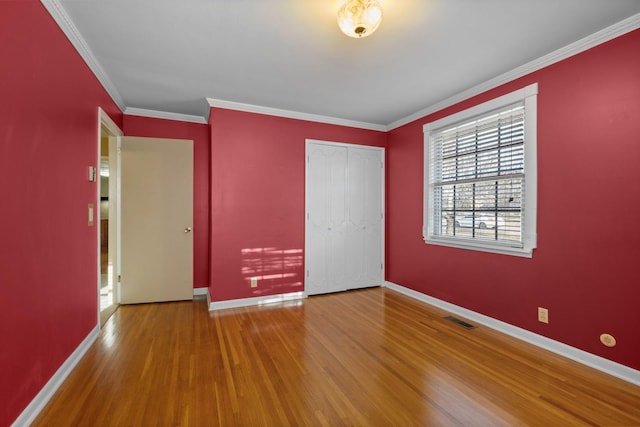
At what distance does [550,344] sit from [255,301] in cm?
326

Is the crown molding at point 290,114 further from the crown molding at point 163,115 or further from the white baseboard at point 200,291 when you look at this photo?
the white baseboard at point 200,291

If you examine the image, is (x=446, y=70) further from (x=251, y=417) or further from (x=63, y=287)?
(x=63, y=287)

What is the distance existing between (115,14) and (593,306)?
4337mm

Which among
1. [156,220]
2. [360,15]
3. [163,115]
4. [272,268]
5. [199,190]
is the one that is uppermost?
[163,115]

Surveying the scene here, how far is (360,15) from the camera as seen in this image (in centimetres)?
187

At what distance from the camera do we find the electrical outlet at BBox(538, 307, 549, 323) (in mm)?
2721

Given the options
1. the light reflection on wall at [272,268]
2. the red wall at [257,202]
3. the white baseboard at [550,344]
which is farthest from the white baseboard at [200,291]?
the white baseboard at [550,344]

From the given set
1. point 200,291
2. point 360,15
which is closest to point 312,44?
point 360,15

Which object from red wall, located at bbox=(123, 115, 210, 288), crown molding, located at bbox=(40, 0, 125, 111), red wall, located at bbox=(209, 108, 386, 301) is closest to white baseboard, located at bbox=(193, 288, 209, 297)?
red wall, located at bbox=(123, 115, 210, 288)

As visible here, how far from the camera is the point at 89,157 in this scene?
273 centimetres

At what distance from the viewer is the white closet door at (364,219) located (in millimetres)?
4645

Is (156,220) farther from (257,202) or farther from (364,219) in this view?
(364,219)

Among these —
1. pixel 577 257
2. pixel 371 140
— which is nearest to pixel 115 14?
pixel 371 140

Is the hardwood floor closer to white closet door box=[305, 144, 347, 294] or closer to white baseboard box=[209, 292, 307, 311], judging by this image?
white baseboard box=[209, 292, 307, 311]
